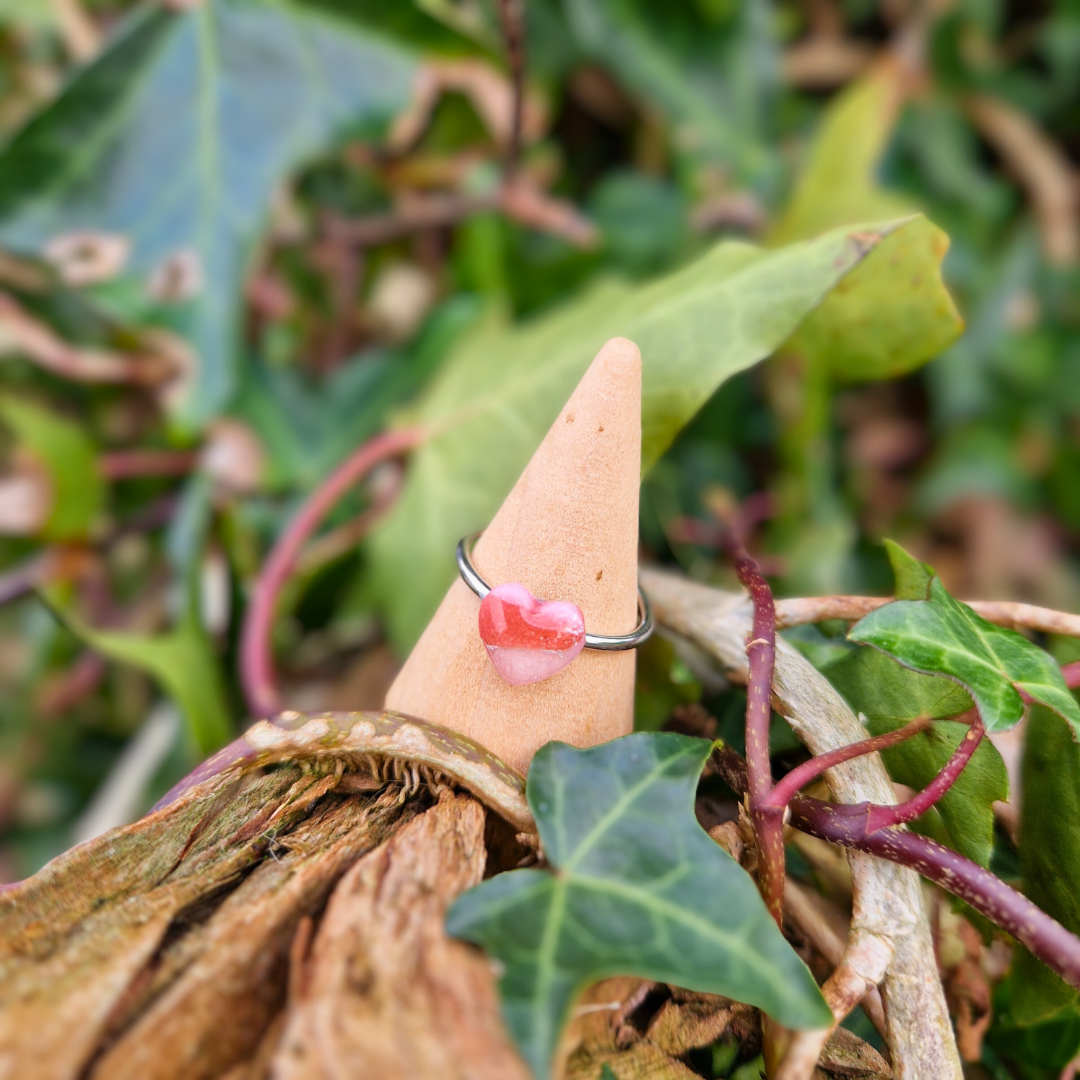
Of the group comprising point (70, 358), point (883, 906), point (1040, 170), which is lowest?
point (1040, 170)

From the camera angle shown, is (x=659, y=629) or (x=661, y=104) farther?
(x=661, y=104)

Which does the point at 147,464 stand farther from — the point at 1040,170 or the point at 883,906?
the point at 1040,170

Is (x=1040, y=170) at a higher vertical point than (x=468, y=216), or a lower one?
lower

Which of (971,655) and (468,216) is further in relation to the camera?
(468,216)

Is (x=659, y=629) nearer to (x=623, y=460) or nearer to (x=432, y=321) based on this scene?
(x=623, y=460)

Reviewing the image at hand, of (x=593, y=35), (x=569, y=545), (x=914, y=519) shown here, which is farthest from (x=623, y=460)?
(x=914, y=519)

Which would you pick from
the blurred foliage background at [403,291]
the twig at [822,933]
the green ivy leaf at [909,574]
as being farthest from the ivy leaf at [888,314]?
the twig at [822,933]

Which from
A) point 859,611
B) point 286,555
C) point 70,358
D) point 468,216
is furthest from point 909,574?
point 70,358
